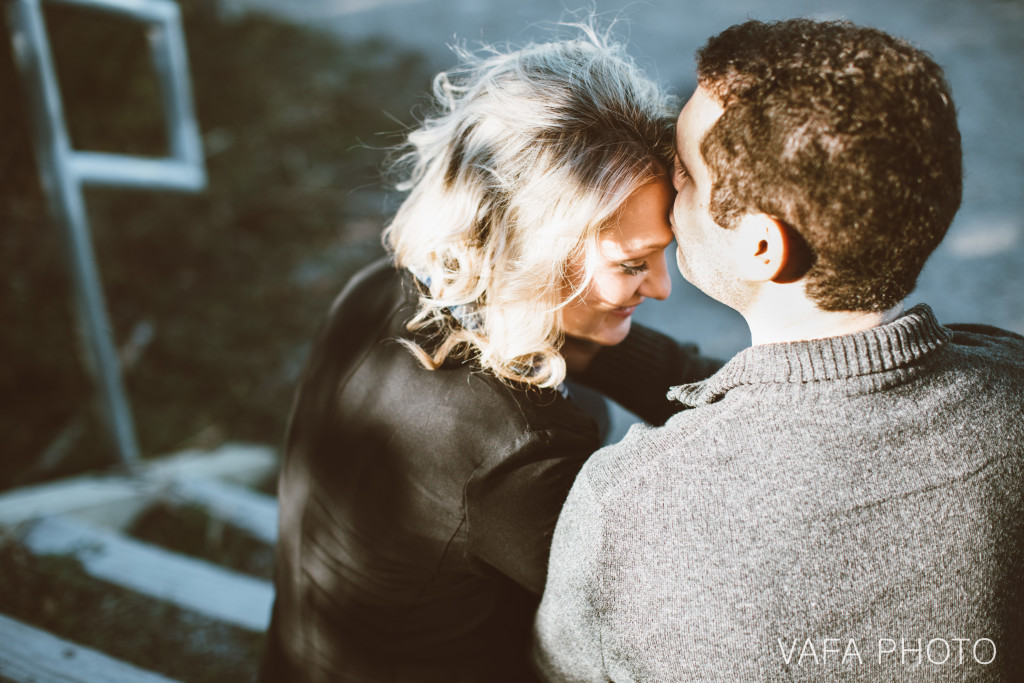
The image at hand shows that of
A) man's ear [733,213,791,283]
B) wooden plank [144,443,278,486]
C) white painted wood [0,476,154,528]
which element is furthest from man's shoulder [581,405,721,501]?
wooden plank [144,443,278,486]

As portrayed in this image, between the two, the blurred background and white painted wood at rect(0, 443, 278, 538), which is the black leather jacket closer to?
the blurred background

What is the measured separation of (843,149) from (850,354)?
29 cm

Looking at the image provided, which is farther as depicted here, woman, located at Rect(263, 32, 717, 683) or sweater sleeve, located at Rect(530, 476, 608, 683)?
woman, located at Rect(263, 32, 717, 683)

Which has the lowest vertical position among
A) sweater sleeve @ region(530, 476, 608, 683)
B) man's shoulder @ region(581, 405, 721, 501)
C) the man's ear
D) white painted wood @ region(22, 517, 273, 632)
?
white painted wood @ region(22, 517, 273, 632)

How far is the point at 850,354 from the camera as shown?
1049mm

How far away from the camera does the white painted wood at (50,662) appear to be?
148 cm

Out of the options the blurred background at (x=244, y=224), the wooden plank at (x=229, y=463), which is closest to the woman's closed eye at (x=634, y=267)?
the blurred background at (x=244, y=224)

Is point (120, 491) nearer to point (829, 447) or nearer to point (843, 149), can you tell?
point (829, 447)

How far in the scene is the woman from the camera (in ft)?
4.21

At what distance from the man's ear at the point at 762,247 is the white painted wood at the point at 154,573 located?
168 centimetres

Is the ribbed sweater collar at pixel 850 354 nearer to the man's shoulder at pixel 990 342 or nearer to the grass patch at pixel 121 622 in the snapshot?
the man's shoulder at pixel 990 342

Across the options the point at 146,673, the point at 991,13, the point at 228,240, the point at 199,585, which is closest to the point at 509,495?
the point at 146,673

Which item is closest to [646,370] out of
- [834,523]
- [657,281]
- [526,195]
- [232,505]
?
[657,281]

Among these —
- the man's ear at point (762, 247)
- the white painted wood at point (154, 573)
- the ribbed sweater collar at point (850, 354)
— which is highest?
the man's ear at point (762, 247)
